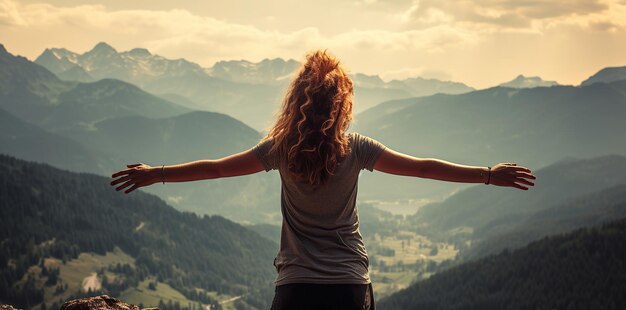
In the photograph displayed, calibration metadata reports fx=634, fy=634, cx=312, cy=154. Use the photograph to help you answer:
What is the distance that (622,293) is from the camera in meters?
164

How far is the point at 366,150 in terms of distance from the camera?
7449 mm

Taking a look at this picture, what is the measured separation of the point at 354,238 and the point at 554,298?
589 ft

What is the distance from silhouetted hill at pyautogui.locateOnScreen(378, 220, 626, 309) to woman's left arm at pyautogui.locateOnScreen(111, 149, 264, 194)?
172166mm

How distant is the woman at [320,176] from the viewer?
Result: 277 inches

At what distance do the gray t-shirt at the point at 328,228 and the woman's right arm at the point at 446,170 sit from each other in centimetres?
19

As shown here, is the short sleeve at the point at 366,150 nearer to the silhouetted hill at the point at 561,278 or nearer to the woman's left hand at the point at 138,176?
the woman's left hand at the point at 138,176

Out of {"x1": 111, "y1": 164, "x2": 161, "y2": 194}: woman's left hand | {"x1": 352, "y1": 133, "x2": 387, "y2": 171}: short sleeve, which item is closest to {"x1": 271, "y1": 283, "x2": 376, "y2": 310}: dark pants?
{"x1": 352, "y1": 133, "x2": 387, "y2": 171}: short sleeve

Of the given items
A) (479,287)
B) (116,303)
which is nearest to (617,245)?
(479,287)

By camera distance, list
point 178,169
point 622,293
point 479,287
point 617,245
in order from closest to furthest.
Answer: point 178,169 → point 622,293 → point 617,245 → point 479,287

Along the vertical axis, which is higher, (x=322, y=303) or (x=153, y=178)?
(x=153, y=178)

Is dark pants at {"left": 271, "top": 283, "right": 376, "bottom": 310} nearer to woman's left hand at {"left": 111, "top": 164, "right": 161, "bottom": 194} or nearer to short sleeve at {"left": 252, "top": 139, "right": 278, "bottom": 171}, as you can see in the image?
short sleeve at {"left": 252, "top": 139, "right": 278, "bottom": 171}

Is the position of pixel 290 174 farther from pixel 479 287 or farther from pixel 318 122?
pixel 479 287

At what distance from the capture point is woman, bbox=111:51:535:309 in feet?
23.1

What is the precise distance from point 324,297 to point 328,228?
0.78 m
